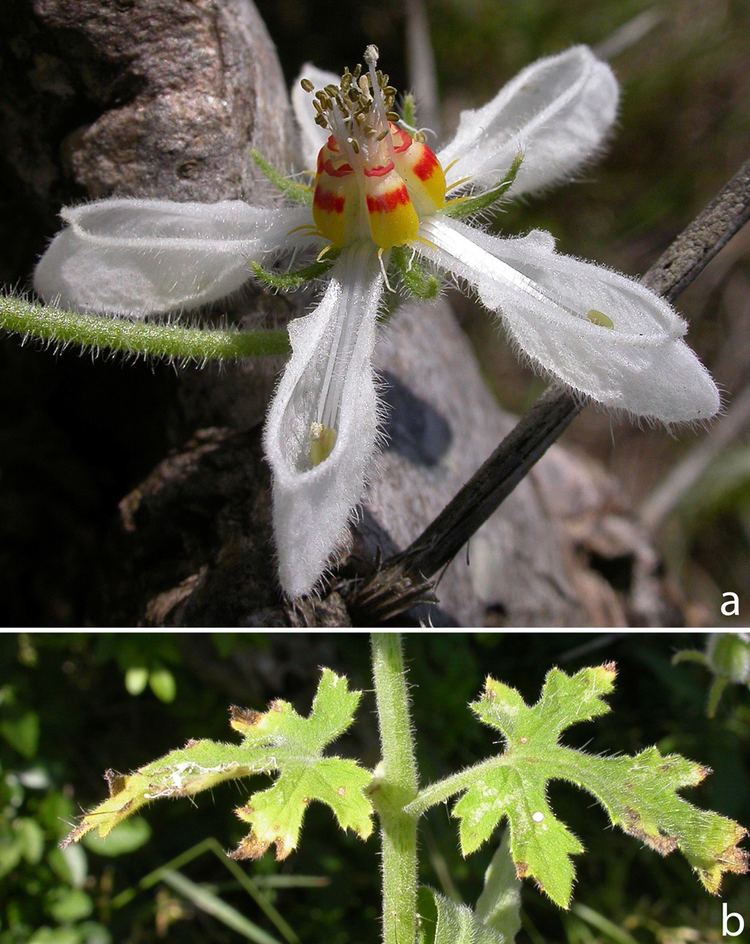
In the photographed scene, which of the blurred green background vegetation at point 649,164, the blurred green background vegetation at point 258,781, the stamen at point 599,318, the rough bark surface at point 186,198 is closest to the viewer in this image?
the stamen at point 599,318

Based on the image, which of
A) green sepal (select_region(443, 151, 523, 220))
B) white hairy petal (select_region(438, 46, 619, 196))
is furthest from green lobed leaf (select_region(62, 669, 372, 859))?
white hairy petal (select_region(438, 46, 619, 196))

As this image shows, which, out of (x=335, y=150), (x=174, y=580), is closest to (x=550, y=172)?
(x=335, y=150)

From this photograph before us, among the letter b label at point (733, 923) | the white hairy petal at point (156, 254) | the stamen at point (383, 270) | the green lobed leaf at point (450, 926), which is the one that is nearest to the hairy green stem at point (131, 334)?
the white hairy petal at point (156, 254)

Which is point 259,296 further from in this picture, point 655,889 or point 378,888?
point 655,889

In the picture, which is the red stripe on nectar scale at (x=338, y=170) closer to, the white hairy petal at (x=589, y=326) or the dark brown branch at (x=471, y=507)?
the white hairy petal at (x=589, y=326)

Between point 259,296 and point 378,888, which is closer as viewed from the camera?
point 259,296

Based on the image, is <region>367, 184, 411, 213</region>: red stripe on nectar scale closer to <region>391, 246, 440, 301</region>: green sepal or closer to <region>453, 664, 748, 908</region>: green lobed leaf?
<region>391, 246, 440, 301</region>: green sepal
